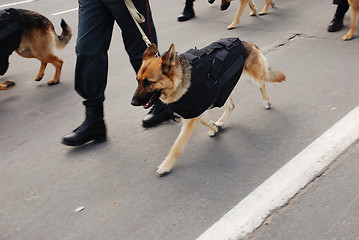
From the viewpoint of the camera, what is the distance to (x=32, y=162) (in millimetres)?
3695

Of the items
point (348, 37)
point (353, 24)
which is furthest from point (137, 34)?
point (353, 24)

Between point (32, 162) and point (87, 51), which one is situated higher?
point (87, 51)

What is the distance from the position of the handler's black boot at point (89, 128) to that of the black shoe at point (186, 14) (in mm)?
4059

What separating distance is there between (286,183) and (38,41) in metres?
3.90

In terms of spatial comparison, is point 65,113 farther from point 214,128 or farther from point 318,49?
point 318,49

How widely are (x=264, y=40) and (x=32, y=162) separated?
3.92 meters

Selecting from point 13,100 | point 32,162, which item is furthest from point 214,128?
point 13,100

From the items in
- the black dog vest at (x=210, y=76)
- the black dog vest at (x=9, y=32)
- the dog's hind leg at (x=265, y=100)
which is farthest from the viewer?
the black dog vest at (x=9, y=32)

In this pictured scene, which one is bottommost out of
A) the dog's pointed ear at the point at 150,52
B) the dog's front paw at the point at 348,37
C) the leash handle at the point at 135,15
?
the dog's front paw at the point at 348,37

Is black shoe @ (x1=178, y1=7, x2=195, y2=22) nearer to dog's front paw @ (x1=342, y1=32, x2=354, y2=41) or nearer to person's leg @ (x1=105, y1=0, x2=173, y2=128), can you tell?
dog's front paw @ (x1=342, y1=32, x2=354, y2=41)

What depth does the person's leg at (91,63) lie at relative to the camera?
3590mm

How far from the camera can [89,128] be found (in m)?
3.79

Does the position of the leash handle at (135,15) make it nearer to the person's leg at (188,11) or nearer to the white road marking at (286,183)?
the white road marking at (286,183)

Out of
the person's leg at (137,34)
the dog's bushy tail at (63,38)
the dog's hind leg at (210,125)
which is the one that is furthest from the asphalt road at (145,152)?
the dog's bushy tail at (63,38)
